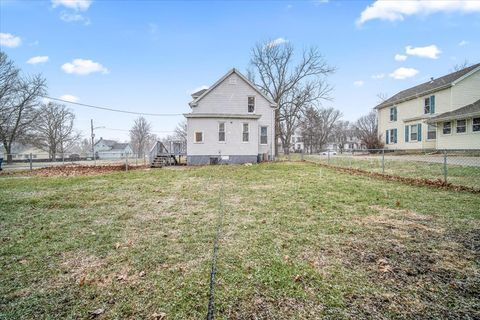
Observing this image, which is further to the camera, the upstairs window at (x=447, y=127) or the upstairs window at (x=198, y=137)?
the upstairs window at (x=447, y=127)

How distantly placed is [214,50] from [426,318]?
2498 cm

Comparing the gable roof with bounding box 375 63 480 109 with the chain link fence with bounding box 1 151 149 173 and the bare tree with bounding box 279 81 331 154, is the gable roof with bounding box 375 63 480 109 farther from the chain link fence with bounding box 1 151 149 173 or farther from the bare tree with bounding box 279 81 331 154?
the chain link fence with bounding box 1 151 149 173

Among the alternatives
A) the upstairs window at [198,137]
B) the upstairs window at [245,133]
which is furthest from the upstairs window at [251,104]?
the upstairs window at [198,137]

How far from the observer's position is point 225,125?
59.0 ft

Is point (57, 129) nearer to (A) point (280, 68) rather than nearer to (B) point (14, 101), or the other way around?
(B) point (14, 101)

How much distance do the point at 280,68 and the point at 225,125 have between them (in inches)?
758

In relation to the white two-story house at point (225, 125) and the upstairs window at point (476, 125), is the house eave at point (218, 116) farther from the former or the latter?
the upstairs window at point (476, 125)

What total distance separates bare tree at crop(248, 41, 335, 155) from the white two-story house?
13122mm

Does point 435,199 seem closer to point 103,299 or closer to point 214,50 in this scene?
point 103,299

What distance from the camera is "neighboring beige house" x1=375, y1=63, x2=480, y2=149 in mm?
17172

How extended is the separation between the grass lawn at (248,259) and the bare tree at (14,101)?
33.1 metres

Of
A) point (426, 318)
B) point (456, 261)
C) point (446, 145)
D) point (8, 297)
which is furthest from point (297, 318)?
point (446, 145)

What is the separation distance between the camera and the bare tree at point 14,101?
2803cm

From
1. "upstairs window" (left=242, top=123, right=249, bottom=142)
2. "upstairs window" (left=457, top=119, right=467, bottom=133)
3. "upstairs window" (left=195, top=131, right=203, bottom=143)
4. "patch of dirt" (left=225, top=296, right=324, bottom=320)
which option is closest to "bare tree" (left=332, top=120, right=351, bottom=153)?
"upstairs window" (left=457, top=119, right=467, bottom=133)
